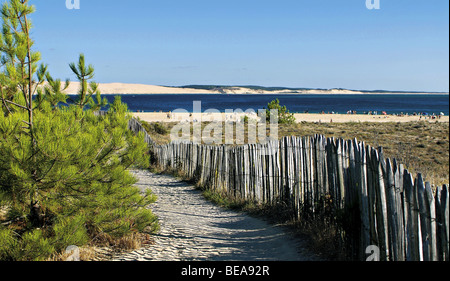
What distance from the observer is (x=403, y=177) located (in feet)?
12.0

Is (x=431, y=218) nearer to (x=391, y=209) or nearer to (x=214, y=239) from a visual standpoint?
(x=391, y=209)

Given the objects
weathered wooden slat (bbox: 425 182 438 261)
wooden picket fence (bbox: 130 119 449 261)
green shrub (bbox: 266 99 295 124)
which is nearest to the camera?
weathered wooden slat (bbox: 425 182 438 261)

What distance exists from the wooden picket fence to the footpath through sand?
59 cm

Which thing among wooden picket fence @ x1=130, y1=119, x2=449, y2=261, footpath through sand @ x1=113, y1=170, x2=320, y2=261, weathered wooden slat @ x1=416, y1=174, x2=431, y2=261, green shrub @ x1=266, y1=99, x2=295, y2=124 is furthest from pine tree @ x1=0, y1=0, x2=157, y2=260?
green shrub @ x1=266, y1=99, x2=295, y2=124

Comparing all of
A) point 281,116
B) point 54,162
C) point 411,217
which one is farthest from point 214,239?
point 281,116

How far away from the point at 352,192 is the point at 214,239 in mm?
2276

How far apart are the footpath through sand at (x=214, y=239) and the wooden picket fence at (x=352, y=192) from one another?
587 mm

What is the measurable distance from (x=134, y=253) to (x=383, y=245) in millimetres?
3028

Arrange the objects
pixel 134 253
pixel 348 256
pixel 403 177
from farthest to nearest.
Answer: pixel 134 253, pixel 348 256, pixel 403 177

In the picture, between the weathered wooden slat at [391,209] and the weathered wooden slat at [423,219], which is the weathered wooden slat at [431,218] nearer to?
the weathered wooden slat at [423,219]

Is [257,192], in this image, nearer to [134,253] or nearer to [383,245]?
[134,253]

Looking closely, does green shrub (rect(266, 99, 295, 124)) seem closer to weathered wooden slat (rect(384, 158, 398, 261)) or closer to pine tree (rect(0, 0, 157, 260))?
pine tree (rect(0, 0, 157, 260))

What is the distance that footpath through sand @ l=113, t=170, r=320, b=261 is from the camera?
5273mm
